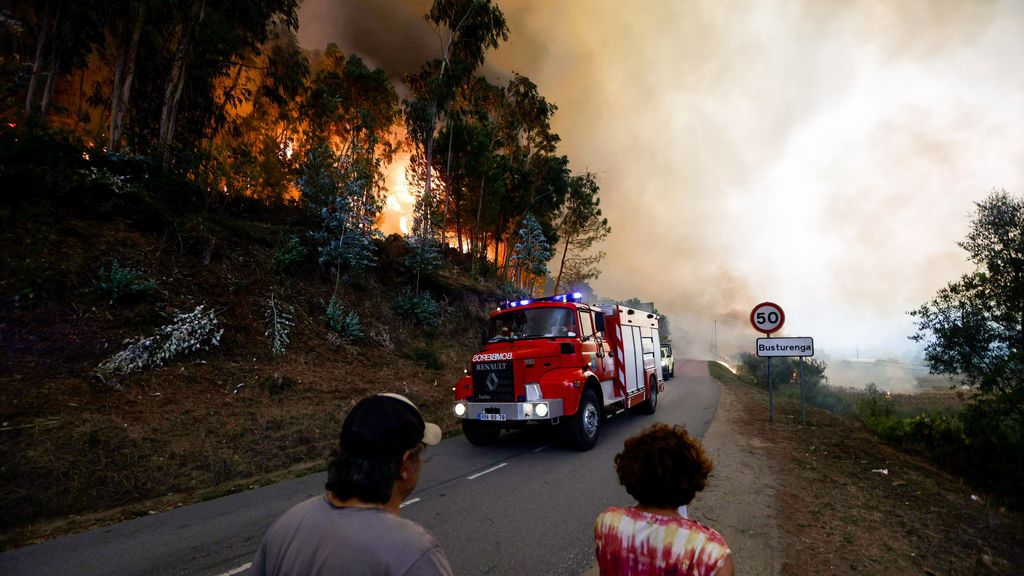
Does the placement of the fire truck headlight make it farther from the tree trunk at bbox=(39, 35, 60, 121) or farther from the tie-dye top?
the tree trunk at bbox=(39, 35, 60, 121)

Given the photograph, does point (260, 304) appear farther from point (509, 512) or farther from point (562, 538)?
point (562, 538)

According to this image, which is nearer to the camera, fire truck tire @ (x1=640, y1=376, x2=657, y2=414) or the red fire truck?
the red fire truck

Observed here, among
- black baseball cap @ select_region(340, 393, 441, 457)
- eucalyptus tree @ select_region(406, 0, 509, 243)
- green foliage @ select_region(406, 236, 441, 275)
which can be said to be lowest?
black baseball cap @ select_region(340, 393, 441, 457)

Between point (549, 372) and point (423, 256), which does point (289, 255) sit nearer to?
point (423, 256)

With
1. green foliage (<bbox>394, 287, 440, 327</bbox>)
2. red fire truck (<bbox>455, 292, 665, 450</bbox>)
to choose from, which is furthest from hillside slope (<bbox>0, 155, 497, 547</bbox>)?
red fire truck (<bbox>455, 292, 665, 450</bbox>)

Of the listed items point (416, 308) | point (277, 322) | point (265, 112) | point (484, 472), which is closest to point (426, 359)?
point (416, 308)

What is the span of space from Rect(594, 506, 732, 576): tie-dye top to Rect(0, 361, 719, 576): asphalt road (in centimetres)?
240

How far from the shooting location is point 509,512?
17.3ft

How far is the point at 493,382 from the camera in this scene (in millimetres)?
8156

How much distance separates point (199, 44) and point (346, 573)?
69.5 ft

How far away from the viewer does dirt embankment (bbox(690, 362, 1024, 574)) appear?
4086 millimetres

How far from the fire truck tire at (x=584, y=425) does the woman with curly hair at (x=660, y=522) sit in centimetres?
616

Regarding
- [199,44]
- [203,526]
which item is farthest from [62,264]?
[199,44]

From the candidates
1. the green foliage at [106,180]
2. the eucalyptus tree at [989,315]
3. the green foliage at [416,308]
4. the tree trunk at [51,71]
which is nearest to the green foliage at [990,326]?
the eucalyptus tree at [989,315]
